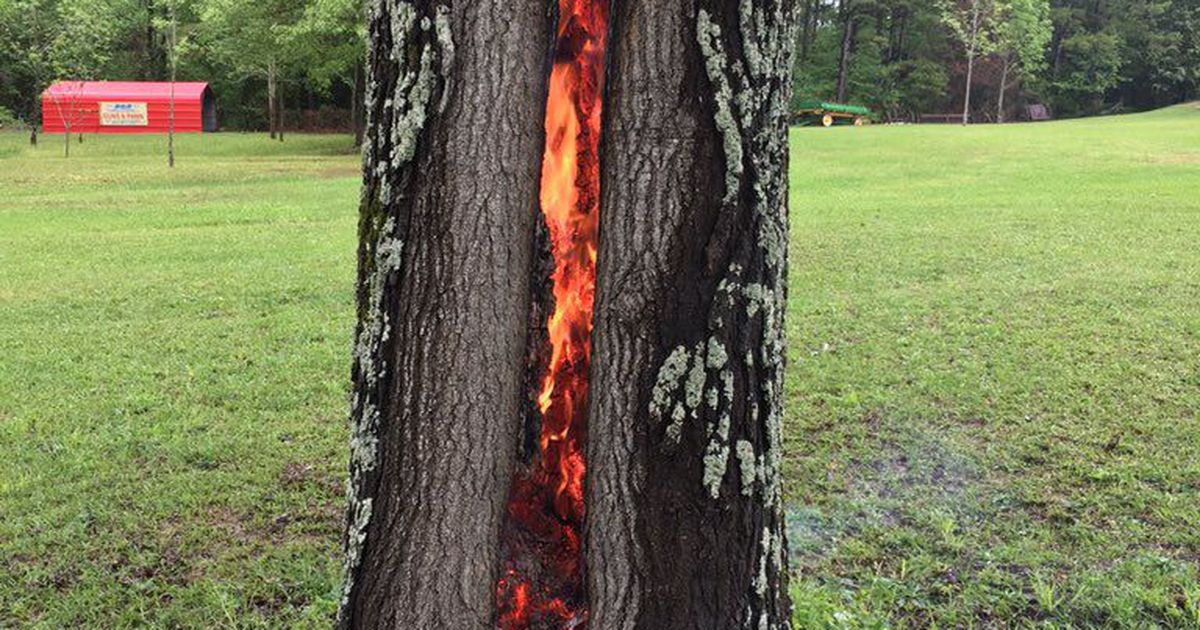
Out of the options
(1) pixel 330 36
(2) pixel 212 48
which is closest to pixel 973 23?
(1) pixel 330 36

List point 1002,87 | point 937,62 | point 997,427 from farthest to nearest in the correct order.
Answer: point 937,62
point 1002,87
point 997,427

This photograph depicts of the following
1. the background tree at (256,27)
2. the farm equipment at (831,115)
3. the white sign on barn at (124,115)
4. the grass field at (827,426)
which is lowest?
the grass field at (827,426)

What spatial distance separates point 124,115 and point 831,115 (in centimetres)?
2871

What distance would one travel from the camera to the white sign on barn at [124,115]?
114 feet

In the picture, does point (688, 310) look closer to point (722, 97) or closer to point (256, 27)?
point (722, 97)

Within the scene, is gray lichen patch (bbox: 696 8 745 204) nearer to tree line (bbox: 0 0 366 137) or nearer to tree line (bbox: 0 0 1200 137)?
tree line (bbox: 0 0 366 137)

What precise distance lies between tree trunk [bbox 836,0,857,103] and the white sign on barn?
111 ft

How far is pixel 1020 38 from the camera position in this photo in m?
45.9

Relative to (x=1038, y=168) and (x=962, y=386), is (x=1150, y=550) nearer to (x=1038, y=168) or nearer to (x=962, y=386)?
(x=962, y=386)

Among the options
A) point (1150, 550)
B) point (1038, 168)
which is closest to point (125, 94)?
point (1038, 168)

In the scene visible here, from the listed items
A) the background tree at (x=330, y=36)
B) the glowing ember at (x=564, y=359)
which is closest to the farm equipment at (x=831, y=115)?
the background tree at (x=330, y=36)

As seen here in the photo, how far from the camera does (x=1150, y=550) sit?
129 inches

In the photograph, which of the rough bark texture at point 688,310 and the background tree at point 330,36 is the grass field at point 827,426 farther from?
the background tree at point 330,36

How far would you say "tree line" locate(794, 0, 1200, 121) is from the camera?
50.8 m
